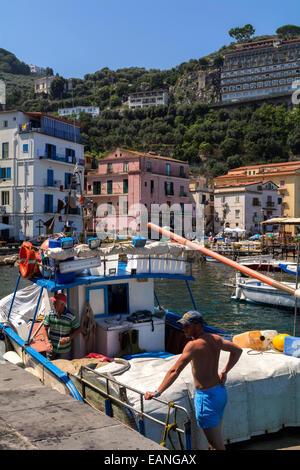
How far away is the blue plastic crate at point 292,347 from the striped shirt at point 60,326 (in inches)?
156

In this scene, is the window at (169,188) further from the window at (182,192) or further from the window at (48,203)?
the window at (48,203)

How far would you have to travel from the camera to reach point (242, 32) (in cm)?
17438

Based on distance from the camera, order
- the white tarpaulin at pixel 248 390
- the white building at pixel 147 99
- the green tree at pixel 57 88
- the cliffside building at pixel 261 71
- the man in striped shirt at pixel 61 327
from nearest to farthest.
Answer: the white tarpaulin at pixel 248 390
the man in striped shirt at pixel 61 327
the cliffside building at pixel 261 71
the white building at pixel 147 99
the green tree at pixel 57 88

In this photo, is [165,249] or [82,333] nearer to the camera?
[82,333]

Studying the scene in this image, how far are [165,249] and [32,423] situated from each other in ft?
18.0

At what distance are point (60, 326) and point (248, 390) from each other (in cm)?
355

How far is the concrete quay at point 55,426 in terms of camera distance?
4.07 meters

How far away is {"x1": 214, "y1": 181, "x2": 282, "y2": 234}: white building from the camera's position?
62.9 metres

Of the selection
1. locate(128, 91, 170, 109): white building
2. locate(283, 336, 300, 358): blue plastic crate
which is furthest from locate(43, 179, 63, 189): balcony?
locate(128, 91, 170, 109): white building

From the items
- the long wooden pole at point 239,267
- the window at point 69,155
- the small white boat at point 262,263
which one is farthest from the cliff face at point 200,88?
the long wooden pole at point 239,267

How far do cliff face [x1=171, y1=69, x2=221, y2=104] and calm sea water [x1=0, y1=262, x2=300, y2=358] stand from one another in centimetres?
11845

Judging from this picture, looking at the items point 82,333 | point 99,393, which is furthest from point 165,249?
point 99,393
